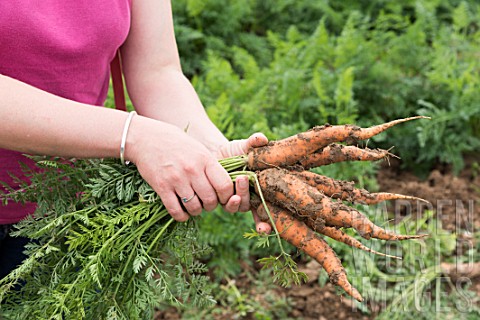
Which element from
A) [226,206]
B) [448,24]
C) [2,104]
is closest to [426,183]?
[448,24]

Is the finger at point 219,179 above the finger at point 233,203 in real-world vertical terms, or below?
above

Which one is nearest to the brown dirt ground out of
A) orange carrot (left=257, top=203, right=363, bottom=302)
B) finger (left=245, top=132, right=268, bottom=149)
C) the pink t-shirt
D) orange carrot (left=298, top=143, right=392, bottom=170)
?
orange carrot (left=257, top=203, right=363, bottom=302)

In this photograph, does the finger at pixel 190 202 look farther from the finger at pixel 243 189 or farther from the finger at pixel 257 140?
the finger at pixel 257 140

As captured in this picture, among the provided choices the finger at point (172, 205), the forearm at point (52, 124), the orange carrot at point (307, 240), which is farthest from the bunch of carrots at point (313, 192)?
the forearm at point (52, 124)

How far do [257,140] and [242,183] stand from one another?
179 mm

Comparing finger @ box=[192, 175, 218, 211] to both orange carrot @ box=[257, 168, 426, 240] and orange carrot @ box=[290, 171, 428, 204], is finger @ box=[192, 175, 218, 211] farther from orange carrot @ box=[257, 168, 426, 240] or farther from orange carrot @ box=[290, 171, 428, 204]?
orange carrot @ box=[290, 171, 428, 204]

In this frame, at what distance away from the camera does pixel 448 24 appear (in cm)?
547

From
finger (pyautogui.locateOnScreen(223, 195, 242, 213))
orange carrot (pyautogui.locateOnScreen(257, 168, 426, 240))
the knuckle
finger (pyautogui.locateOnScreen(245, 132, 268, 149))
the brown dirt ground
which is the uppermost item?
finger (pyautogui.locateOnScreen(245, 132, 268, 149))

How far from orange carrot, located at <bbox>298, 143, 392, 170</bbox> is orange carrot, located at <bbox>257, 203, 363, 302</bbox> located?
19cm

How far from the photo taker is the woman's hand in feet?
6.24

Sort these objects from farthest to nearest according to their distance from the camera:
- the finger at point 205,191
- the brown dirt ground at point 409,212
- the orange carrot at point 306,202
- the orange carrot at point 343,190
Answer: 1. the brown dirt ground at point 409,212
2. the orange carrot at point 343,190
3. the orange carrot at point 306,202
4. the finger at point 205,191

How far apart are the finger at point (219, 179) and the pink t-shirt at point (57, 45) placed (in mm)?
478

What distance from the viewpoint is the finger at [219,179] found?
1824 mm

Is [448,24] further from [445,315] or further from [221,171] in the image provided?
[221,171]
